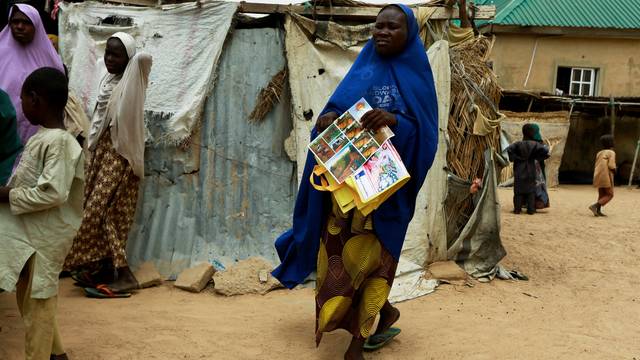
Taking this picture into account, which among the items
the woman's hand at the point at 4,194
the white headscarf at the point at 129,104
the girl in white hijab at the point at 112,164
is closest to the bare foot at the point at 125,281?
the girl in white hijab at the point at 112,164

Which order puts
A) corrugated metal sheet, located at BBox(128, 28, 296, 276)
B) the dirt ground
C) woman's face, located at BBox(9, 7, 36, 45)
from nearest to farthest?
the dirt ground → woman's face, located at BBox(9, 7, 36, 45) → corrugated metal sheet, located at BBox(128, 28, 296, 276)

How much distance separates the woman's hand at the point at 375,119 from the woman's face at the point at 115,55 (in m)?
2.31

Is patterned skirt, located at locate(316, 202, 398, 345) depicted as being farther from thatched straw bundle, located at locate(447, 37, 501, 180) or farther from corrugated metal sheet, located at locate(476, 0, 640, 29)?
corrugated metal sheet, located at locate(476, 0, 640, 29)

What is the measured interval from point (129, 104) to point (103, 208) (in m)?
0.79

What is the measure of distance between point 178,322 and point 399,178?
190 cm

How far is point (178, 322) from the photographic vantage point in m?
4.21

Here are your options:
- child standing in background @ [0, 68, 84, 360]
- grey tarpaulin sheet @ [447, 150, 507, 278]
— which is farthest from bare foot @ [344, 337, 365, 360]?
grey tarpaulin sheet @ [447, 150, 507, 278]

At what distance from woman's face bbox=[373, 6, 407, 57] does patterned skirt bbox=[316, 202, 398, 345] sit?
0.88m

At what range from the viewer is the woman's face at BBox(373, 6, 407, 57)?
3365 millimetres

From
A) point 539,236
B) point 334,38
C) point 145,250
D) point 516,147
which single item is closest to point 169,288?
point 145,250

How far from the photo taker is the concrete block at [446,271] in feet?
17.6

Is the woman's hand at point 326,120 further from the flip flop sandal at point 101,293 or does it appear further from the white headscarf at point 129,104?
the flip flop sandal at point 101,293

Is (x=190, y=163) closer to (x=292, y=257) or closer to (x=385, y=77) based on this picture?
(x=292, y=257)

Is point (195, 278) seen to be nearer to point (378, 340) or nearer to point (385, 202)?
point (378, 340)
